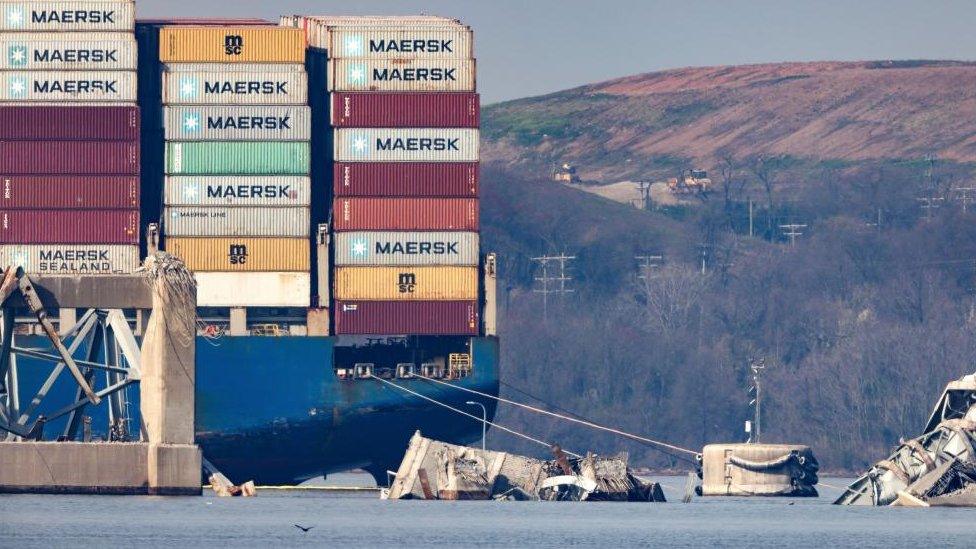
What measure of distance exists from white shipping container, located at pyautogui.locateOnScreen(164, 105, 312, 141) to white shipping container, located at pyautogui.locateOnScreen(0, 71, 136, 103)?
209cm

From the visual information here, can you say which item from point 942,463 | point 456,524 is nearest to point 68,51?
point 456,524

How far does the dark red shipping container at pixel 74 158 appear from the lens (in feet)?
346

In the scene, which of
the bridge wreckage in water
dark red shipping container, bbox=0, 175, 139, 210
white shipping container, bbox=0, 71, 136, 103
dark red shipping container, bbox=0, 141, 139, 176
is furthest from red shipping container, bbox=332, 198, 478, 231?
the bridge wreckage in water

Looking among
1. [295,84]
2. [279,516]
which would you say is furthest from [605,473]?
[295,84]

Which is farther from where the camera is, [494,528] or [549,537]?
[494,528]

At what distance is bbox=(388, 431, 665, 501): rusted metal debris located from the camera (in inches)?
3947

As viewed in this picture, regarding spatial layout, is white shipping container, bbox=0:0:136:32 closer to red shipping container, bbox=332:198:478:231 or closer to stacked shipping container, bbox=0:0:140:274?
stacked shipping container, bbox=0:0:140:274

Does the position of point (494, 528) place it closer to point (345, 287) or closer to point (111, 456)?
point (111, 456)

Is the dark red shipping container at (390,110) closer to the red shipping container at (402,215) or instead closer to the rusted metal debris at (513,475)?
the red shipping container at (402,215)

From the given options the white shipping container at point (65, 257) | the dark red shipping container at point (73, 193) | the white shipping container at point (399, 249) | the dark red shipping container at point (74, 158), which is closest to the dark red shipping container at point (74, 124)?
the dark red shipping container at point (74, 158)

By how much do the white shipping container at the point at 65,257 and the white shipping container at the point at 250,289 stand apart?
3385 millimetres

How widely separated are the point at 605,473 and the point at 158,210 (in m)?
22.9

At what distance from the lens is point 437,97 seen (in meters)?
108

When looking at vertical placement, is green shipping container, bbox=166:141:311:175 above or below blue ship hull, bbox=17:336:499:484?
above
